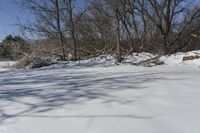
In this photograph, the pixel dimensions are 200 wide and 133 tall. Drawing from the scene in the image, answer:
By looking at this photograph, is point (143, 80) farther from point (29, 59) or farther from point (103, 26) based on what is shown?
point (103, 26)

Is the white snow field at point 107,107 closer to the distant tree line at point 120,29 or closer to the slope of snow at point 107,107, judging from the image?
the slope of snow at point 107,107

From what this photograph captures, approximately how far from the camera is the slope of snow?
2768mm

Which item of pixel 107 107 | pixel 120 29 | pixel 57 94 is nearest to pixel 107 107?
pixel 107 107

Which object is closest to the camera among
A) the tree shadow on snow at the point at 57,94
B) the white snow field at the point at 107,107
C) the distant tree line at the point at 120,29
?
the white snow field at the point at 107,107

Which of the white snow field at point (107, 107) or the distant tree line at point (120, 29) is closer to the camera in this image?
the white snow field at point (107, 107)

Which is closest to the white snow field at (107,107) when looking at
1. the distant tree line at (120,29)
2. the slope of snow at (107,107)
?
the slope of snow at (107,107)

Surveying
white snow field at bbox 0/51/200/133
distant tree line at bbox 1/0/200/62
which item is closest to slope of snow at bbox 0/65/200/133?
white snow field at bbox 0/51/200/133

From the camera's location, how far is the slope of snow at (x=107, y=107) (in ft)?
9.08

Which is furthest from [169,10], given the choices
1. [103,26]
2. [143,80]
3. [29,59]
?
[143,80]

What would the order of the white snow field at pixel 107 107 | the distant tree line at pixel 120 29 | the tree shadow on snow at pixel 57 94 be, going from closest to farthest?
the white snow field at pixel 107 107 < the tree shadow on snow at pixel 57 94 < the distant tree line at pixel 120 29

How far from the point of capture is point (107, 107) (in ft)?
10.6

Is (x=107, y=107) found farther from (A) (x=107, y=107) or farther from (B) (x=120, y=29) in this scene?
(B) (x=120, y=29)

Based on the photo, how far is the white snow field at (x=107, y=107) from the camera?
277cm

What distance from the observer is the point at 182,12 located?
13.3 metres
